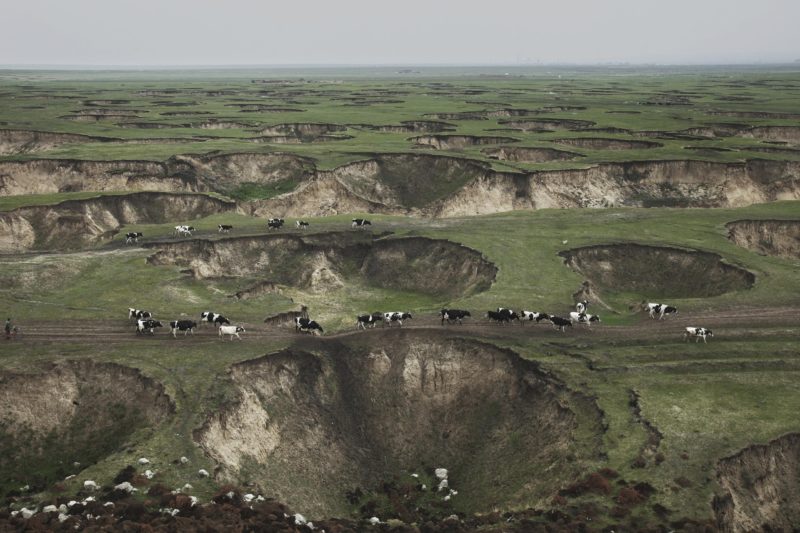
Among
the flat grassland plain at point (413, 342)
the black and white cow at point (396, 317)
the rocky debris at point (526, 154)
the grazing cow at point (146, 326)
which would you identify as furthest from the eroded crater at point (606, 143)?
the grazing cow at point (146, 326)

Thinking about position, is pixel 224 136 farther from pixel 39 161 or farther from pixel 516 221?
pixel 516 221

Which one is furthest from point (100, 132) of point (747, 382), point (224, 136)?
point (747, 382)

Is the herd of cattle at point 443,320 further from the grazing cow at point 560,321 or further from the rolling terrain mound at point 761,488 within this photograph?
the rolling terrain mound at point 761,488

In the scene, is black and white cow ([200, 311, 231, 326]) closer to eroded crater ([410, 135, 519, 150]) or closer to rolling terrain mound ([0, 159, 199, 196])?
rolling terrain mound ([0, 159, 199, 196])

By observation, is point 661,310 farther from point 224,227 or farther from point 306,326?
point 224,227

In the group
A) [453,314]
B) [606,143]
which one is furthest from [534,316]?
[606,143]
